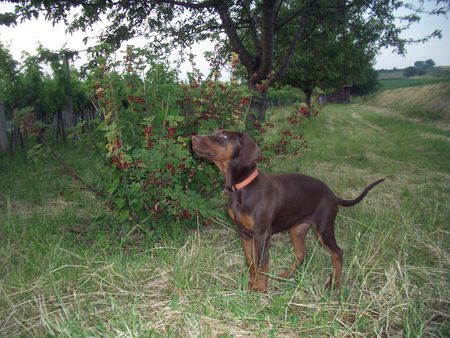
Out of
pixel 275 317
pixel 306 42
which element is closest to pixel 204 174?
pixel 275 317

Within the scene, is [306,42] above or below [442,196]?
above

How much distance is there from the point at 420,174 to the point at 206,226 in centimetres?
545

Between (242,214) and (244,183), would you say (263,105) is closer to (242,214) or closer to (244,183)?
(244,183)

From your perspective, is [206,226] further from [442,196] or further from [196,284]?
[442,196]

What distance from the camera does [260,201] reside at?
3.46m

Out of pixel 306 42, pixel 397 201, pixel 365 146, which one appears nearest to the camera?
pixel 397 201

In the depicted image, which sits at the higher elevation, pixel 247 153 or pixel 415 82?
pixel 247 153

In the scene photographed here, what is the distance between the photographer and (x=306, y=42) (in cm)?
1038

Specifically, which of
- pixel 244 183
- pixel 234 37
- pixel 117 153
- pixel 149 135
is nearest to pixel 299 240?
pixel 244 183

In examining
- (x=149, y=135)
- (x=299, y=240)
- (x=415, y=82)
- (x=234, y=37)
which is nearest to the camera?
(x=149, y=135)

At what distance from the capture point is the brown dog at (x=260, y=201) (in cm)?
342

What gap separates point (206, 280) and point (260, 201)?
855 mm

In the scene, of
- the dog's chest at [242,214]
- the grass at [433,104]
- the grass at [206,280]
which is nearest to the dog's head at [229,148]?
the dog's chest at [242,214]

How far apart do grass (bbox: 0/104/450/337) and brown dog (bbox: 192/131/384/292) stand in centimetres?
27
